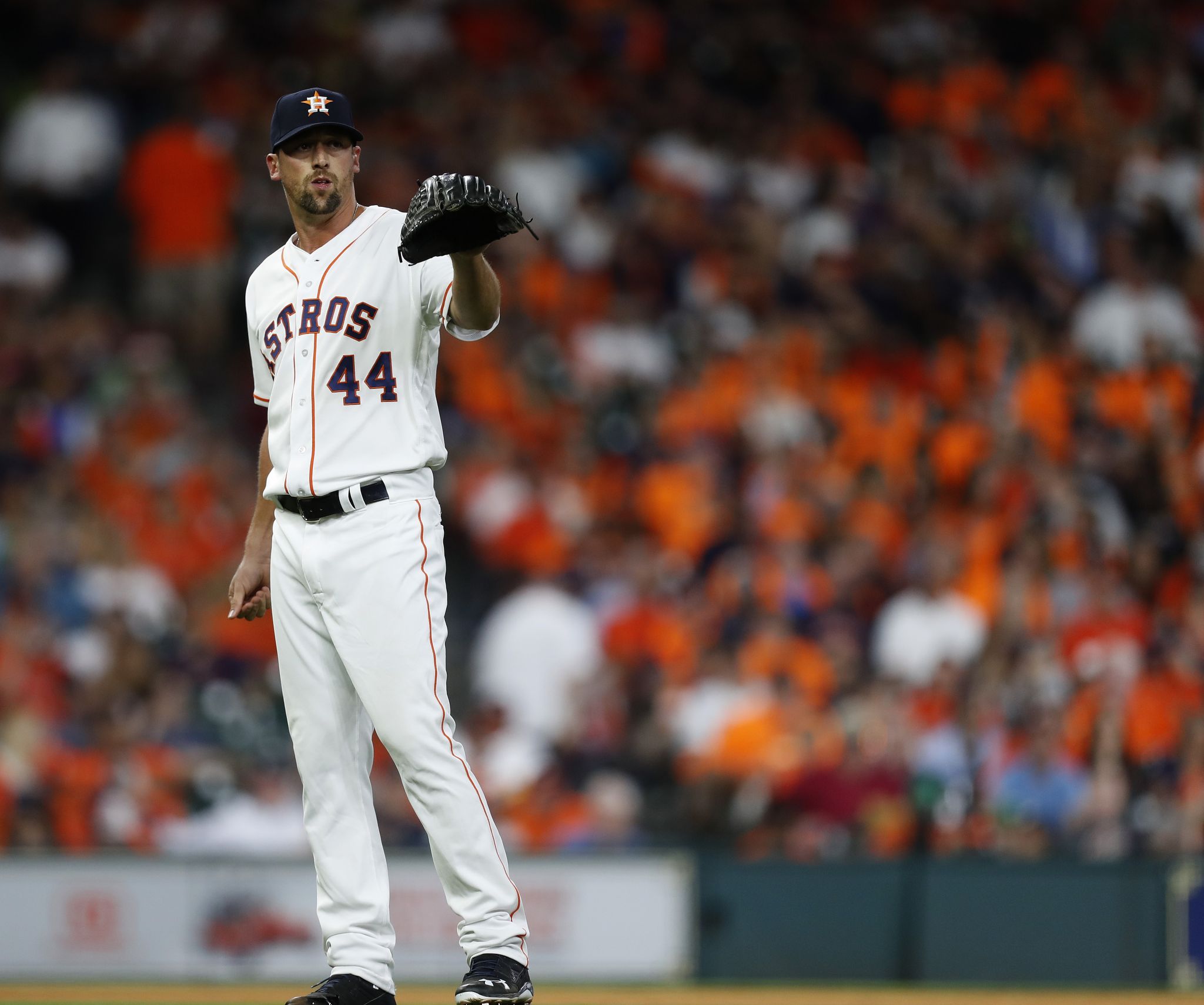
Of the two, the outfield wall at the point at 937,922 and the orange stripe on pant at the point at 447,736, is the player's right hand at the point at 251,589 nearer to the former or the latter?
the orange stripe on pant at the point at 447,736

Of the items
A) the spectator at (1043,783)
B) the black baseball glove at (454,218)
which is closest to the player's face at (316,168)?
the black baseball glove at (454,218)

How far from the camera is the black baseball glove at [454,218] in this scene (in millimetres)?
3865

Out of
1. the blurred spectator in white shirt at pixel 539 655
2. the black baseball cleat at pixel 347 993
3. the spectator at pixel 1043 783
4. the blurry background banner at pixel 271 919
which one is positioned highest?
the blurred spectator in white shirt at pixel 539 655

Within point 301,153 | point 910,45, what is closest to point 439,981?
point 301,153

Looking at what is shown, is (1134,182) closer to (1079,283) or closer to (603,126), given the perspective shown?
(1079,283)

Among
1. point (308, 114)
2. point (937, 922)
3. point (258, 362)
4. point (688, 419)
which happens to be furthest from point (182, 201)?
point (308, 114)

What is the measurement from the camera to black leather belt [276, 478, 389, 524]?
165 inches

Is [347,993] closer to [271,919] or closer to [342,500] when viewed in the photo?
[342,500]

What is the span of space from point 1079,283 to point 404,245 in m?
8.04

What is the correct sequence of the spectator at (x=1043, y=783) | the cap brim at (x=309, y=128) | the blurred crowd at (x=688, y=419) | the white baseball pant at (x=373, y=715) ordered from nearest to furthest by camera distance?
the white baseball pant at (x=373, y=715) → the cap brim at (x=309, y=128) → the spectator at (x=1043, y=783) → the blurred crowd at (x=688, y=419)

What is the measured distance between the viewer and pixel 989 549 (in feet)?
31.5

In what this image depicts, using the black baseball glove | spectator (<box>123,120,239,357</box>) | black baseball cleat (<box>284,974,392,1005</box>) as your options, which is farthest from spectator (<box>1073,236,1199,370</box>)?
black baseball cleat (<box>284,974,392,1005</box>)

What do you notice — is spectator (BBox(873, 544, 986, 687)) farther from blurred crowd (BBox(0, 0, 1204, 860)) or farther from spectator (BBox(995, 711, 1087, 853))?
spectator (BBox(995, 711, 1087, 853))

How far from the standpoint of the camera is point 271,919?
7910 millimetres
